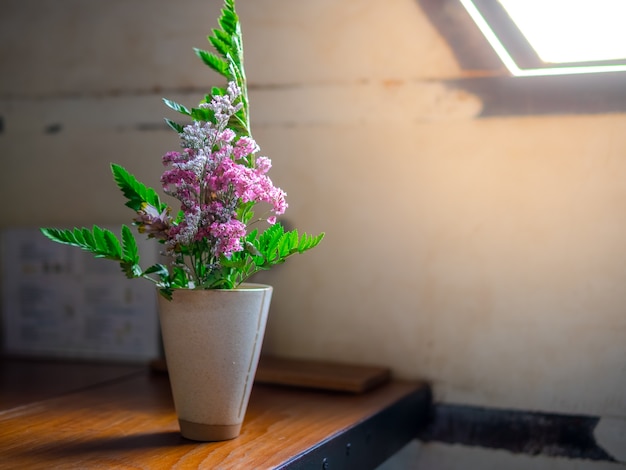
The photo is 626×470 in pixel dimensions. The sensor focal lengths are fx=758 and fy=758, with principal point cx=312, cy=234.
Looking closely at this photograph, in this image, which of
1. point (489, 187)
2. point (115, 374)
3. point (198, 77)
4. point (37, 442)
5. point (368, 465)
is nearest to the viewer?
point (37, 442)

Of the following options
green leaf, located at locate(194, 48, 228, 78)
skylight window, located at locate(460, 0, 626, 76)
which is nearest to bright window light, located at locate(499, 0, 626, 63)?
skylight window, located at locate(460, 0, 626, 76)

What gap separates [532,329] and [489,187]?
0.34 meters

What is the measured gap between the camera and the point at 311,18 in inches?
75.5

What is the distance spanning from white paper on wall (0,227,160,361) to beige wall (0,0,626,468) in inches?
5.1

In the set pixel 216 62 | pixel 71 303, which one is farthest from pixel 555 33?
pixel 71 303

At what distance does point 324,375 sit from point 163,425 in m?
0.45

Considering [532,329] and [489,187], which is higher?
[489,187]

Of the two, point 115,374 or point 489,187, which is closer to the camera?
point 489,187

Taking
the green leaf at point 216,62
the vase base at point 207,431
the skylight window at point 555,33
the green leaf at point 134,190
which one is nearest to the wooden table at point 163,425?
the vase base at point 207,431

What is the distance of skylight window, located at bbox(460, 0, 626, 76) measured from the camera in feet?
5.46

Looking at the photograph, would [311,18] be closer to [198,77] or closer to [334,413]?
[198,77]

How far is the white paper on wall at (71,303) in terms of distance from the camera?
6.70ft

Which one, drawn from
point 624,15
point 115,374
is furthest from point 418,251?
point 115,374

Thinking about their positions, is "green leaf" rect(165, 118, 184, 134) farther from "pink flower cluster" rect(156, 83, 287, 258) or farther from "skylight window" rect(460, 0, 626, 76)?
"skylight window" rect(460, 0, 626, 76)
